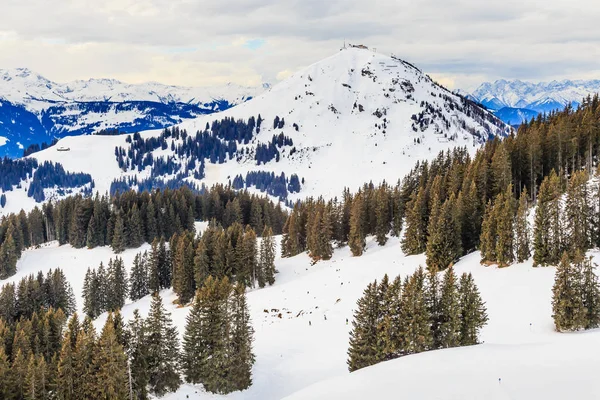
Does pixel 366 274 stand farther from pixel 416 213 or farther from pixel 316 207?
pixel 316 207

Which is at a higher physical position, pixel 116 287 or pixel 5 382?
pixel 5 382

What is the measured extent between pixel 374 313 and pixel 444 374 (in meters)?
20.1

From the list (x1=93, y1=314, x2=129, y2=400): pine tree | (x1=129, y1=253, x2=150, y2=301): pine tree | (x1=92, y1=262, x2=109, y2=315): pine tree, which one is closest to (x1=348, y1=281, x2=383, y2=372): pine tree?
(x1=93, y1=314, x2=129, y2=400): pine tree

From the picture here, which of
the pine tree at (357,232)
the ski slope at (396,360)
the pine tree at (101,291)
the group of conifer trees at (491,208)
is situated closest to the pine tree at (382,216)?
the group of conifer trees at (491,208)

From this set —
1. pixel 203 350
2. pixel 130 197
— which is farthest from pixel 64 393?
pixel 130 197

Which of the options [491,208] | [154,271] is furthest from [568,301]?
[154,271]

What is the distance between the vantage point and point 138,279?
104 meters

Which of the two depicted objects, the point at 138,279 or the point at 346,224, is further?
the point at 346,224

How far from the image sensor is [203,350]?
50.4 meters

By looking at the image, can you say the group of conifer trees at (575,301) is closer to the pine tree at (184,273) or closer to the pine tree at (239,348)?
the pine tree at (239,348)

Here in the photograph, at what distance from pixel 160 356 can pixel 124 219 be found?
91.7 metres

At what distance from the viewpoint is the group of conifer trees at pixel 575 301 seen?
44.2 metres

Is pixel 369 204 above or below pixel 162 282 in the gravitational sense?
above

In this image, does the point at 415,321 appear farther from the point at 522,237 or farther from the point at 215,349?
the point at 522,237
